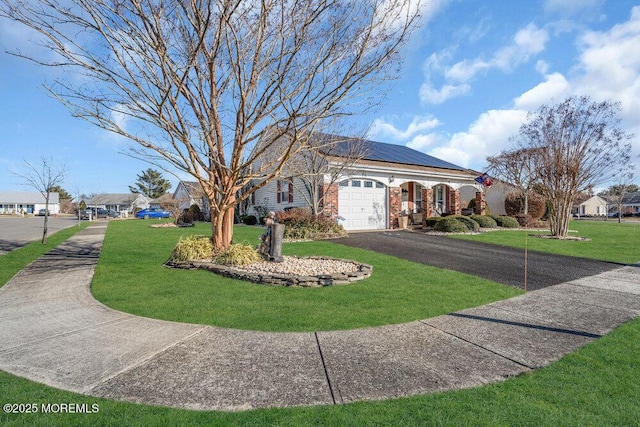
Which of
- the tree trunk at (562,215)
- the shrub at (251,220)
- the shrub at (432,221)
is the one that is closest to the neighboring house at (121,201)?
the shrub at (251,220)

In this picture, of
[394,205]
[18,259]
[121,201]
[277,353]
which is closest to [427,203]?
[394,205]

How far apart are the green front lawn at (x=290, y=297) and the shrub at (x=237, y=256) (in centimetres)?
56

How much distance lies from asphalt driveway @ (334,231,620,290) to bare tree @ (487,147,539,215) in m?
14.4

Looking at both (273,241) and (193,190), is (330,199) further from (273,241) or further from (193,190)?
(193,190)

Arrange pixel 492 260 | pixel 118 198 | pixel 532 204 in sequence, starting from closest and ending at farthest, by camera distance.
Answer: pixel 492 260
pixel 532 204
pixel 118 198

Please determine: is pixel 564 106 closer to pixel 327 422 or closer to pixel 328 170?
pixel 328 170

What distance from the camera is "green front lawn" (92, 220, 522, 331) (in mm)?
4648

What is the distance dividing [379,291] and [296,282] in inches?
63.6

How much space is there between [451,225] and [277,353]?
15083 mm

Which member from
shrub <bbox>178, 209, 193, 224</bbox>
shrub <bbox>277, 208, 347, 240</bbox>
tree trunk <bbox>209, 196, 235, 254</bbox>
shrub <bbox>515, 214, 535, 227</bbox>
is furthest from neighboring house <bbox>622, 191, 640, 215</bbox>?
tree trunk <bbox>209, 196, 235, 254</bbox>

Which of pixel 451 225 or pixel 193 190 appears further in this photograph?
pixel 193 190

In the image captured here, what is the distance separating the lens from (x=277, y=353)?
3525mm
